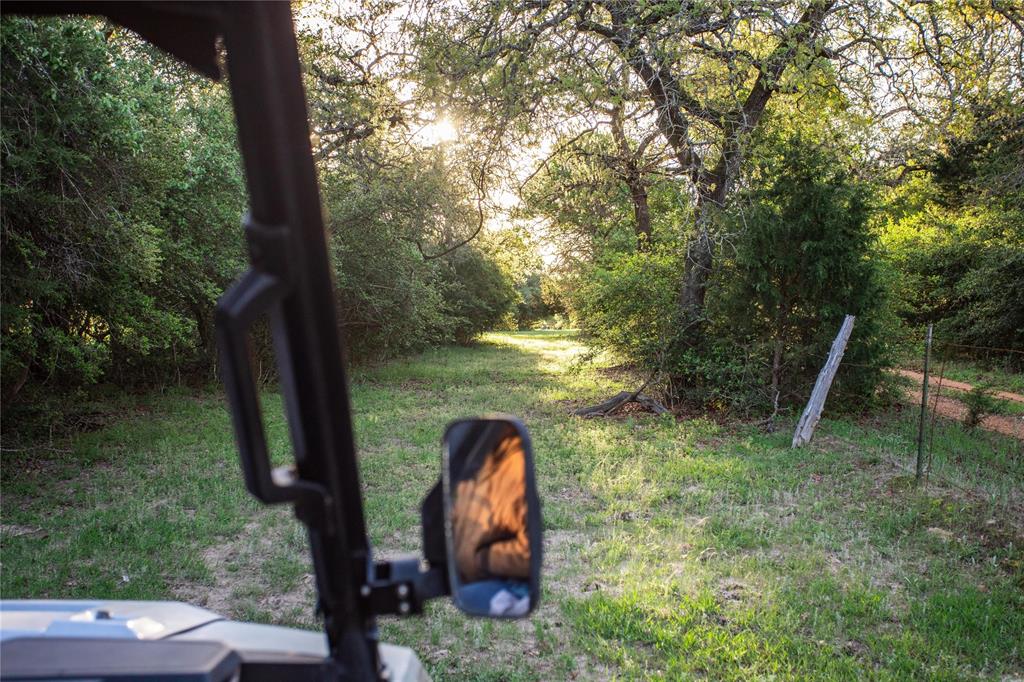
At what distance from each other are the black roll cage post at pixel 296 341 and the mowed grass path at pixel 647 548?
9.56 feet

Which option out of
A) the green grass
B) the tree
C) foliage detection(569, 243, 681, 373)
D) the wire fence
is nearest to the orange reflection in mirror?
the wire fence

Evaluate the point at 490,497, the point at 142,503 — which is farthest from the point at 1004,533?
the point at 142,503

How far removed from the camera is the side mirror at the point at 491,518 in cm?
122

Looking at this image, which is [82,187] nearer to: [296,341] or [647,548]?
[647,548]

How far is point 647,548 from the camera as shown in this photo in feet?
18.2

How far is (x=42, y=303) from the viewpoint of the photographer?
25.1ft

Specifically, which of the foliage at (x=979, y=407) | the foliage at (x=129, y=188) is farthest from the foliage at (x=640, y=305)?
the foliage at (x=979, y=407)

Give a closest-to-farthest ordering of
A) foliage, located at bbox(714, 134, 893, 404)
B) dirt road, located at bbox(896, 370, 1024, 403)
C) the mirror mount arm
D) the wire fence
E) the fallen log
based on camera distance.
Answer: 1. the mirror mount arm
2. the wire fence
3. foliage, located at bbox(714, 134, 893, 404)
4. the fallen log
5. dirt road, located at bbox(896, 370, 1024, 403)

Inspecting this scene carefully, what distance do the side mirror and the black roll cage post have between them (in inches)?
2.8

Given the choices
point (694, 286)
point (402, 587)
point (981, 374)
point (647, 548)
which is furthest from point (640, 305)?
point (402, 587)

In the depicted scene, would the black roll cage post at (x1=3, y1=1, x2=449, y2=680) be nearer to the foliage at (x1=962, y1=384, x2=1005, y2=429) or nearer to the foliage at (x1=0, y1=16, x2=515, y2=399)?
the foliage at (x1=0, y1=16, x2=515, y2=399)

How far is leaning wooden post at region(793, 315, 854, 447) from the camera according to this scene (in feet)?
30.1

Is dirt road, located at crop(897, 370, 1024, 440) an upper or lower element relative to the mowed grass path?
lower

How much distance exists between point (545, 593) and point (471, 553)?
3837 mm
